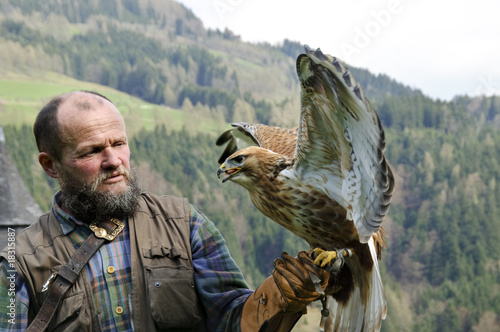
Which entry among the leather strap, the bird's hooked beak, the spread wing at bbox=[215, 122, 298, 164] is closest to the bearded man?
the leather strap

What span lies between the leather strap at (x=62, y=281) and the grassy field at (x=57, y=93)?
135 ft

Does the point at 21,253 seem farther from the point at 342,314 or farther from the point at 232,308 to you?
the point at 342,314

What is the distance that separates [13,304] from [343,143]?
153 centimetres

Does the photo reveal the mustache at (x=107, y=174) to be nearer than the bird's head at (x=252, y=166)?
Yes

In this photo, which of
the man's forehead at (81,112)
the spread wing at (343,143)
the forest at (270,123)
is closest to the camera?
the spread wing at (343,143)

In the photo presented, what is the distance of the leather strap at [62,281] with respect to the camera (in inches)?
88.7

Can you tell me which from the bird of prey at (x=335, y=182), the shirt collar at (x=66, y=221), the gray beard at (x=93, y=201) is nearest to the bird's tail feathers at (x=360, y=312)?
the bird of prey at (x=335, y=182)

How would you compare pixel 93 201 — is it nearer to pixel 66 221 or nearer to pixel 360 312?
pixel 66 221

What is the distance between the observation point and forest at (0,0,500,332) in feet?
131

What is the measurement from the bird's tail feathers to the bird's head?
22.9 inches

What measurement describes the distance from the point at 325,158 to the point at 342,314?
847 millimetres

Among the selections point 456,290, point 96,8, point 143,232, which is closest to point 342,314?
point 143,232

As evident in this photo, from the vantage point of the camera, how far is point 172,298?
2.43 meters

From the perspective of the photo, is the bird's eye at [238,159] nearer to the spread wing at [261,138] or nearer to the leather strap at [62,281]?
the spread wing at [261,138]
